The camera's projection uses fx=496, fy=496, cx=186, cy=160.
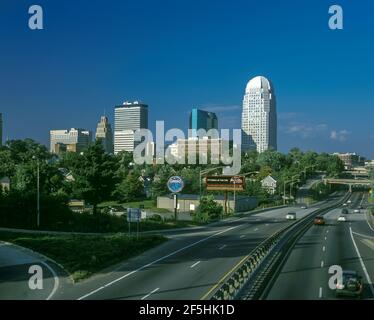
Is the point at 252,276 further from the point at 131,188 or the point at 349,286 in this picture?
the point at 131,188

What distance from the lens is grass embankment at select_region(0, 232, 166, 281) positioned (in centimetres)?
2628

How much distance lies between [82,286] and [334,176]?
Answer: 7030 inches

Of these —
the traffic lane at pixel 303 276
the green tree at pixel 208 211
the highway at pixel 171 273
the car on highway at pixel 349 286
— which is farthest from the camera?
the green tree at pixel 208 211

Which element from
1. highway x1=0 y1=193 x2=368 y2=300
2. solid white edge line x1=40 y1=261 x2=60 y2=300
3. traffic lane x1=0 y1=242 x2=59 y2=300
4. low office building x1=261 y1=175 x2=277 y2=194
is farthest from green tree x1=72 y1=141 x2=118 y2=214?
low office building x1=261 y1=175 x2=277 y2=194

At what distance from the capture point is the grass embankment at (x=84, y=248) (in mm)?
26281

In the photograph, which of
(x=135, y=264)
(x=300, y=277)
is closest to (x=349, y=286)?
(x=300, y=277)

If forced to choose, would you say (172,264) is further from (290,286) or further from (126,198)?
(126,198)

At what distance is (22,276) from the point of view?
75.2 ft

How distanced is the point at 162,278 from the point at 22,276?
255 inches

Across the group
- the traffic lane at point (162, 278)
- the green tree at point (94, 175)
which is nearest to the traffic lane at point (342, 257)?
the traffic lane at point (162, 278)

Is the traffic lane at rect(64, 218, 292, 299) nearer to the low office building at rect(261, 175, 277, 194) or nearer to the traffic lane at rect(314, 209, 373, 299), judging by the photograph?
the traffic lane at rect(314, 209, 373, 299)

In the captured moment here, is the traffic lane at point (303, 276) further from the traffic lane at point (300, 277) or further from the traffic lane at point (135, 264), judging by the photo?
the traffic lane at point (135, 264)

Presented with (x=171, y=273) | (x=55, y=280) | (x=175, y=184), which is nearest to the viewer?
(x=55, y=280)

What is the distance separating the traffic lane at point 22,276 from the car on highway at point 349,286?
35.6 feet
